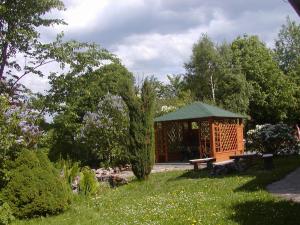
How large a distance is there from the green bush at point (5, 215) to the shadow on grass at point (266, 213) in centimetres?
426

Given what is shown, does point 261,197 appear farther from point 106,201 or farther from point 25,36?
point 25,36

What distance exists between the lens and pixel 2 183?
9930 millimetres

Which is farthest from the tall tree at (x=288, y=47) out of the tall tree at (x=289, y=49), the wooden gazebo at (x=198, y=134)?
the wooden gazebo at (x=198, y=134)

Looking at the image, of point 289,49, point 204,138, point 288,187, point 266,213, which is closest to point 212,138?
point 204,138

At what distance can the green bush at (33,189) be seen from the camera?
31.1 feet

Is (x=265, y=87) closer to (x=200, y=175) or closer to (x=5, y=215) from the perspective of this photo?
(x=200, y=175)

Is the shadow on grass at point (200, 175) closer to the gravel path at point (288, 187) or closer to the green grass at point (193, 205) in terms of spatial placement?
the green grass at point (193, 205)

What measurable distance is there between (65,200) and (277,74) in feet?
109

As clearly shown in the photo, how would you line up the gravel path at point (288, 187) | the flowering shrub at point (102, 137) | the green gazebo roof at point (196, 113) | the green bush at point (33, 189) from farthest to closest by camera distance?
the green gazebo roof at point (196, 113), the flowering shrub at point (102, 137), the green bush at point (33, 189), the gravel path at point (288, 187)

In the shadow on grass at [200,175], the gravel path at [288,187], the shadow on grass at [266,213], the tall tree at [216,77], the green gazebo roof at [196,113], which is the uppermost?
the tall tree at [216,77]

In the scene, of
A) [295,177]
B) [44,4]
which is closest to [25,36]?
[44,4]

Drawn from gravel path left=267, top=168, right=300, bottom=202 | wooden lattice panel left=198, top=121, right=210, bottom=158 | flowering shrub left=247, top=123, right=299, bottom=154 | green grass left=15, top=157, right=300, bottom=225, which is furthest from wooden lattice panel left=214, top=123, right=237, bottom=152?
gravel path left=267, top=168, right=300, bottom=202

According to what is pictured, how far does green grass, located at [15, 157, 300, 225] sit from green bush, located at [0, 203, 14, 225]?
30 cm

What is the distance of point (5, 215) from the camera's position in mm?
8672
